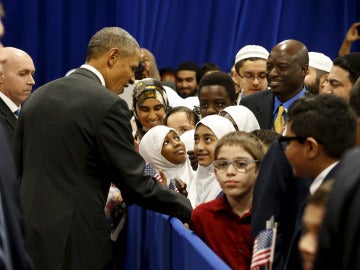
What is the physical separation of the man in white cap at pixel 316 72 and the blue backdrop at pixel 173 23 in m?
4.37

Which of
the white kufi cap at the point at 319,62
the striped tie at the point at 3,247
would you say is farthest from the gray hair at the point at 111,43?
the striped tie at the point at 3,247

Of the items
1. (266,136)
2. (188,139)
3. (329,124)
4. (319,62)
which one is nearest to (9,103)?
(188,139)

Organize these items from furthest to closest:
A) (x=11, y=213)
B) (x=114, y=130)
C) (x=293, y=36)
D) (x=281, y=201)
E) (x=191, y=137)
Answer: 1. (x=293, y=36)
2. (x=191, y=137)
3. (x=114, y=130)
4. (x=281, y=201)
5. (x=11, y=213)

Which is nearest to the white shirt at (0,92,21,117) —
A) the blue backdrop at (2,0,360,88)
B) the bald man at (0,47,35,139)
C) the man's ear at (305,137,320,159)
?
the bald man at (0,47,35,139)

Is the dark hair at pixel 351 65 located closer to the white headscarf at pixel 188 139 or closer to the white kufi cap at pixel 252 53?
the white headscarf at pixel 188 139

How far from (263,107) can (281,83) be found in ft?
0.64

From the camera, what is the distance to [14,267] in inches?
81.3

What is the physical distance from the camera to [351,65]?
4910 mm

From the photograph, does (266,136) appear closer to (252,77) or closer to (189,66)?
(252,77)

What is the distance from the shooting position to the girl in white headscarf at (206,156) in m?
4.77

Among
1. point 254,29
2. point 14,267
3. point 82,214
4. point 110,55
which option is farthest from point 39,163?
point 254,29

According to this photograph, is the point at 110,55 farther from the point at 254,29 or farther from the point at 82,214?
the point at 254,29

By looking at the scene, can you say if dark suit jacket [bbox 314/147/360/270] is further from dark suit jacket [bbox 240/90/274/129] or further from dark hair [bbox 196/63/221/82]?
dark hair [bbox 196/63/221/82]

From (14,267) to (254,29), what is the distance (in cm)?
913
